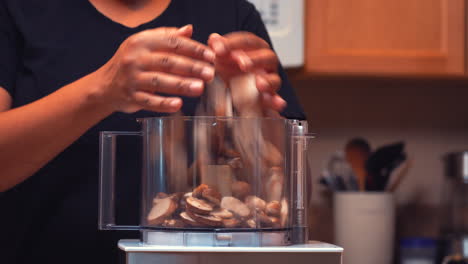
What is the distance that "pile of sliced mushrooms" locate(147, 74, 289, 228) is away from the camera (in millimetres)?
556

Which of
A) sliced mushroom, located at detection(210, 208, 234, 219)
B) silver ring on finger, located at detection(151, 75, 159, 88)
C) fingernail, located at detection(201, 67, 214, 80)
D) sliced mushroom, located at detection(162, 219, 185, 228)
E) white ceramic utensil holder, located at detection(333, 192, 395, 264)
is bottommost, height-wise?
white ceramic utensil holder, located at detection(333, 192, 395, 264)

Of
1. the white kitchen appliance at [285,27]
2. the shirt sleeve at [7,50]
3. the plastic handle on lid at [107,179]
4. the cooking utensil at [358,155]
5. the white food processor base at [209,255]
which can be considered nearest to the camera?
the white food processor base at [209,255]

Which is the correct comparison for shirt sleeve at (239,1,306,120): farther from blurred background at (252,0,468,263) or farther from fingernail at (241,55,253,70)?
blurred background at (252,0,468,263)

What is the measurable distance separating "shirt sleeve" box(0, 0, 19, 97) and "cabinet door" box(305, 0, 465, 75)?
823 mm

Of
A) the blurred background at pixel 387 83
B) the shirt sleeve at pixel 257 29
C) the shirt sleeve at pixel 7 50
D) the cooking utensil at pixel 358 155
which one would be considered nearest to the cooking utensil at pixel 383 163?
the cooking utensil at pixel 358 155

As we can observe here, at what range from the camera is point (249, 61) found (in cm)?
62

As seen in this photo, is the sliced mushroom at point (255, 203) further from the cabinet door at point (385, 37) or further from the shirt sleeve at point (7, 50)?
the cabinet door at point (385, 37)

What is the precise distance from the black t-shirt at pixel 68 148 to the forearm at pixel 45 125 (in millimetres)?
100

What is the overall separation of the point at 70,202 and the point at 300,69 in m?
0.84

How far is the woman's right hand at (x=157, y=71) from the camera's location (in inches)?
22.2

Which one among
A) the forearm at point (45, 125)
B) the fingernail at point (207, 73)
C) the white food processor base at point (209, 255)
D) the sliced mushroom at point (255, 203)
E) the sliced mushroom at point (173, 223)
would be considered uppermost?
the fingernail at point (207, 73)

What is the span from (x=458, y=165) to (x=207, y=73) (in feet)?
3.87

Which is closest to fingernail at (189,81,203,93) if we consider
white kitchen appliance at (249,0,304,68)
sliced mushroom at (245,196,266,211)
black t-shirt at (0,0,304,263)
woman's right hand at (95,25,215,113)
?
woman's right hand at (95,25,215,113)

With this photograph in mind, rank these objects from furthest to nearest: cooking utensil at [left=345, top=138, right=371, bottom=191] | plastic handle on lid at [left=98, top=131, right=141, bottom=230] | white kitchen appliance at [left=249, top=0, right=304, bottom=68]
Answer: cooking utensil at [left=345, top=138, right=371, bottom=191] → white kitchen appliance at [left=249, top=0, right=304, bottom=68] → plastic handle on lid at [left=98, top=131, right=141, bottom=230]
